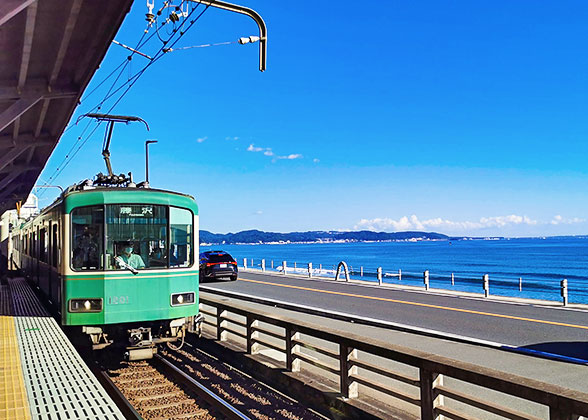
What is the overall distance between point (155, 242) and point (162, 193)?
0.93 m

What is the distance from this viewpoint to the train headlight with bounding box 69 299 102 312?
877 centimetres

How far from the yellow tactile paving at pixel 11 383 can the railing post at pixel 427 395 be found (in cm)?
415

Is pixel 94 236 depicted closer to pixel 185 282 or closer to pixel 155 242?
pixel 155 242

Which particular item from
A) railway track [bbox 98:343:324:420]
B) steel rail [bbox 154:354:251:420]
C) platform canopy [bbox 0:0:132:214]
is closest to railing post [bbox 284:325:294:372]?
railway track [bbox 98:343:324:420]

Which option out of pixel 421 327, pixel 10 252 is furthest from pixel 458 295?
pixel 10 252

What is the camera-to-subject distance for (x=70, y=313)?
8.76m

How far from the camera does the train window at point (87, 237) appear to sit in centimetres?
902

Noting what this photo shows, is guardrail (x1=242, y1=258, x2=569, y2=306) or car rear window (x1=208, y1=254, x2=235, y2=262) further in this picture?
car rear window (x1=208, y1=254, x2=235, y2=262)

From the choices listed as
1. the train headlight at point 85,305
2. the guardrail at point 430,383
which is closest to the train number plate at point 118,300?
the train headlight at point 85,305

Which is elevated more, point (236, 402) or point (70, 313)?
point (70, 313)

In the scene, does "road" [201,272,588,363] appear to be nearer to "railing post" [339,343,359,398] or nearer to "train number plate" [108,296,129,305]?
"railing post" [339,343,359,398]

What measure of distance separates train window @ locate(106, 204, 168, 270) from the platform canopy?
4.12 metres

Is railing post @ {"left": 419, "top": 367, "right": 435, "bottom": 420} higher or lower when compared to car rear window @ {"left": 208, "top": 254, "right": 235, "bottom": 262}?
lower

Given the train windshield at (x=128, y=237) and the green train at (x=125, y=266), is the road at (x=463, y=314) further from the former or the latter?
the train windshield at (x=128, y=237)
